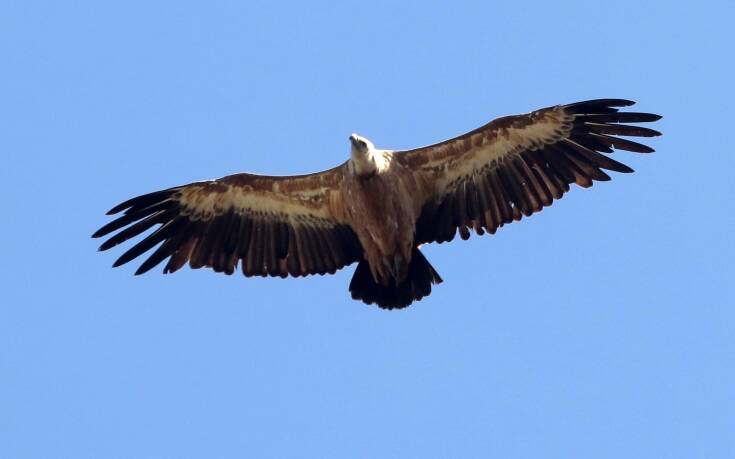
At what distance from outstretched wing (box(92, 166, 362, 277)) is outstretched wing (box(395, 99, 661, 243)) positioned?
948 mm

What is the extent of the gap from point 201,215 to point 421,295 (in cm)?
245

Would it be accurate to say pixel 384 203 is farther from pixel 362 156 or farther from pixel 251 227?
pixel 251 227

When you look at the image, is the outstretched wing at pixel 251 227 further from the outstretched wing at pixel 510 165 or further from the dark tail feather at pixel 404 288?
the outstretched wing at pixel 510 165

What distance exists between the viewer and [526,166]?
54.5 feet

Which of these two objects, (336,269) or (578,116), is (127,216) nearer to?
(336,269)

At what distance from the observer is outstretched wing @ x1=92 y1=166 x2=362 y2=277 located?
55.1 ft

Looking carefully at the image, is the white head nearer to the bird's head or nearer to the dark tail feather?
the bird's head

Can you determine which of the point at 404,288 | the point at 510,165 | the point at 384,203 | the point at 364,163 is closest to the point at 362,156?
the point at 364,163

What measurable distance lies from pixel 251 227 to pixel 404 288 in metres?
1.76

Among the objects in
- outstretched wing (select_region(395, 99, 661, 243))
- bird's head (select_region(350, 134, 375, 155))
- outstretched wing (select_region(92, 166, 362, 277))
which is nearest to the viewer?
bird's head (select_region(350, 134, 375, 155))

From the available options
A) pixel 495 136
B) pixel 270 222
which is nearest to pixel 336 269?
pixel 270 222

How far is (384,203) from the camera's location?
53.3 feet

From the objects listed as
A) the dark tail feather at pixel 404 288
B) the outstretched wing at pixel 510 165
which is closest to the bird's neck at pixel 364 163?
the outstretched wing at pixel 510 165

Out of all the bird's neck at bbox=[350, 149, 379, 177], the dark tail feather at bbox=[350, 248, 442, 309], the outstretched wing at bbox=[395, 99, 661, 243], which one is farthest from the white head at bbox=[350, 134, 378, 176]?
the dark tail feather at bbox=[350, 248, 442, 309]
